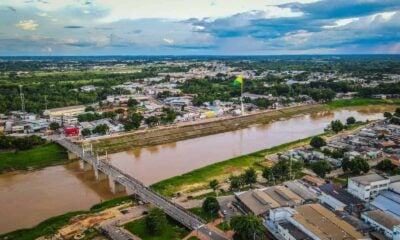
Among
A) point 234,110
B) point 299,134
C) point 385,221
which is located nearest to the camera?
point 385,221

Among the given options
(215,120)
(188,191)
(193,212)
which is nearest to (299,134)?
(215,120)

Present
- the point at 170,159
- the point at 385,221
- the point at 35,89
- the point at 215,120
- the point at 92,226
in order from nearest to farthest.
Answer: the point at 385,221 < the point at 92,226 < the point at 170,159 < the point at 215,120 < the point at 35,89

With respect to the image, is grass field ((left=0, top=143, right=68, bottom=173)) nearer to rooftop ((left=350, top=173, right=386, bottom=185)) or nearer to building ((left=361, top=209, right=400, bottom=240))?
rooftop ((left=350, top=173, right=386, bottom=185))

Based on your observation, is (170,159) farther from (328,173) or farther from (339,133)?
(339,133)

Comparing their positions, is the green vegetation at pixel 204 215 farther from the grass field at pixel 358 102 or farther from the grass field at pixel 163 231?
the grass field at pixel 358 102

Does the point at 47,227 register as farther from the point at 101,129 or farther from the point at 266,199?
the point at 101,129

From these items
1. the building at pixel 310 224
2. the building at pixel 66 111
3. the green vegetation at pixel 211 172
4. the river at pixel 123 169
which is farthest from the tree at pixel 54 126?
the building at pixel 310 224

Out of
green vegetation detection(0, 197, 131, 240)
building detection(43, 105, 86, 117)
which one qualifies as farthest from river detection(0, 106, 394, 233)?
building detection(43, 105, 86, 117)
